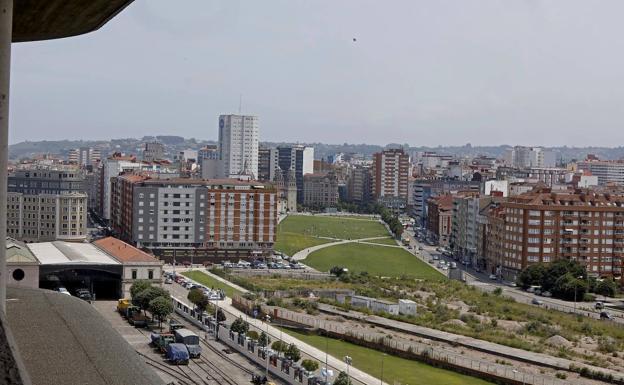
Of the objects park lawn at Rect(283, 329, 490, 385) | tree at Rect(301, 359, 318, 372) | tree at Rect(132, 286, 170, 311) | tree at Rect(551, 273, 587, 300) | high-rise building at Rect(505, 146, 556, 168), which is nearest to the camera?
tree at Rect(301, 359, 318, 372)

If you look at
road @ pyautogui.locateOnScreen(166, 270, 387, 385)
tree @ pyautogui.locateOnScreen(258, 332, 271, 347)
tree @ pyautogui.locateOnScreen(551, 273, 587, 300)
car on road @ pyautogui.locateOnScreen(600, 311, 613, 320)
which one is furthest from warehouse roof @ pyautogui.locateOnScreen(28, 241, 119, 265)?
tree @ pyautogui.locateOnScreen(551, 273, 587, 300)

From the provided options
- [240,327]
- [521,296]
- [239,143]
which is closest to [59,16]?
[240,327]

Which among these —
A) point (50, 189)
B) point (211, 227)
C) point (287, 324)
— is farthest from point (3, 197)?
point (50, 189)

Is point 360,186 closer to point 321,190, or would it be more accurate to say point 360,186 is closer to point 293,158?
point 321,190

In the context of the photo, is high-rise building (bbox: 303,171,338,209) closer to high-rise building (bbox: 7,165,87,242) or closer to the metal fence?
high-rise building (bbox: 7,165,87,242)

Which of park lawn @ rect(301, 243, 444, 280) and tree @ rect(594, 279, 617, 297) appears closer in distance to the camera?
tree @ rect(594, 279, 617, 297)

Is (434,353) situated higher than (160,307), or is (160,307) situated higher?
(160,307)

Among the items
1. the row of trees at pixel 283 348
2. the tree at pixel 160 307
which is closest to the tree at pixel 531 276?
the row of trees at pixel 283 348
